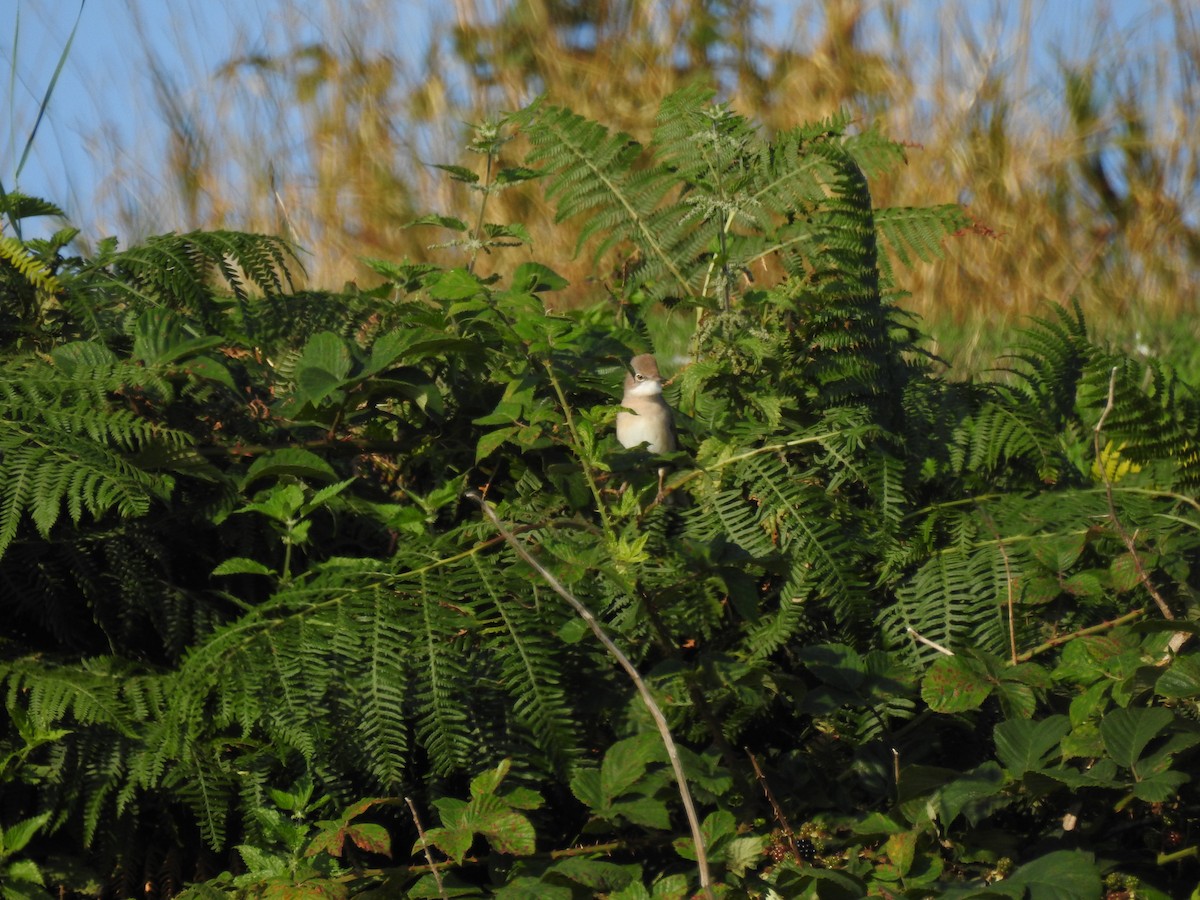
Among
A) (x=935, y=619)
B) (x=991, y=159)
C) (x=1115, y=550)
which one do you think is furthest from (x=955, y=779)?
(x=991, y=159)

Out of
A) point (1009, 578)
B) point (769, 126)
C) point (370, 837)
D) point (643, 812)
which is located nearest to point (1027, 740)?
point (1009, 578)

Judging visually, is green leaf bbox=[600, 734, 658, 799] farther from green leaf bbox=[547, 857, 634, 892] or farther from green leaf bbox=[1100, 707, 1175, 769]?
green leaf bbox=[1100, 707, 1175, 769]

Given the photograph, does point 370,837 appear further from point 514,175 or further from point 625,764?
point 514,175

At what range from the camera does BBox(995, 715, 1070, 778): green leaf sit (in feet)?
6.25

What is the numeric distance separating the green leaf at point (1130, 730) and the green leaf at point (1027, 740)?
0.25 ft

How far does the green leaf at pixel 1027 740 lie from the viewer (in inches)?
75.0

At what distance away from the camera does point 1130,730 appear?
1.86 meters

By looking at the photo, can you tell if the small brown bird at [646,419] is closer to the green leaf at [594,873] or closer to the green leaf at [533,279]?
the green leaf at [533,279]

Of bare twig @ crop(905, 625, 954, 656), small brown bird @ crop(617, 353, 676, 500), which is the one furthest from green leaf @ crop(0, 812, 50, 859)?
bare twig @ crop(905, 625, 954, 656)

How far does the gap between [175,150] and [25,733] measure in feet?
21.2

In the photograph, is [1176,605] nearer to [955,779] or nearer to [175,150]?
[955,779]

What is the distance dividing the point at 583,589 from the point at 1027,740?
67 centimetres

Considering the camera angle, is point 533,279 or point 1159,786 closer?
point 1159,786

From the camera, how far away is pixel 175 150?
26.0 feet
